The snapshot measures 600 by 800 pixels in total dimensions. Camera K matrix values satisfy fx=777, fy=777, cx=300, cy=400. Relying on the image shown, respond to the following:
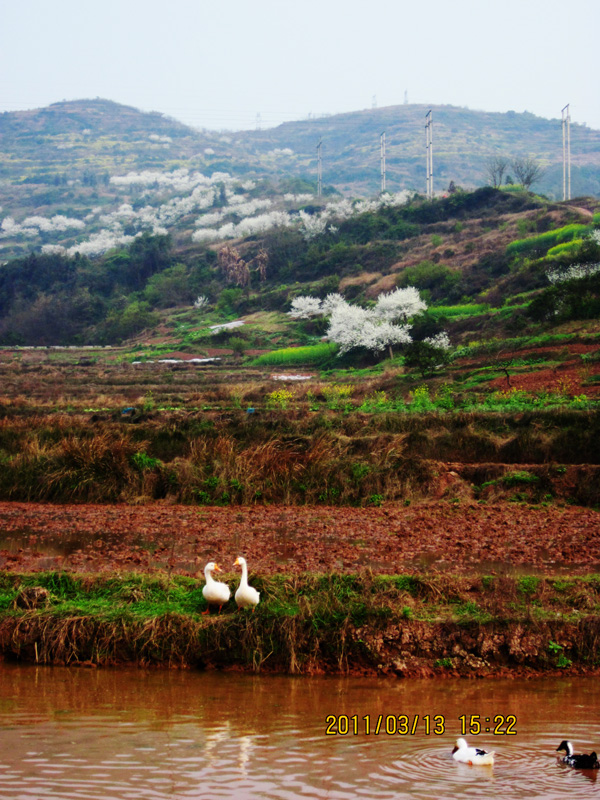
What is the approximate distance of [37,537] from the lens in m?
16.2

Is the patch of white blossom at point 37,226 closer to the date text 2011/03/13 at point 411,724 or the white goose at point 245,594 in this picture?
the white goose at point 245,594

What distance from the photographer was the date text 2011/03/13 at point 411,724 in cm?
758

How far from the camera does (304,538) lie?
1588cm

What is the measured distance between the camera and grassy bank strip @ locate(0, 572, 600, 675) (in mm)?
9414

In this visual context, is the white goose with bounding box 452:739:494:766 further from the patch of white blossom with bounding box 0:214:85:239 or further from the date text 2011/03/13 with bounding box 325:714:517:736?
the patch of white blossom with bounding box 0:214:85:239

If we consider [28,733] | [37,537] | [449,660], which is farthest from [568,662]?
[37,537]

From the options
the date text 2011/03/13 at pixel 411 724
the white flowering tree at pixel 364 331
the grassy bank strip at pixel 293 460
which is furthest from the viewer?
the white flowering tree at pixel 364 331

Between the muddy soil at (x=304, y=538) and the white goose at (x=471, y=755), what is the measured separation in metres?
4.99

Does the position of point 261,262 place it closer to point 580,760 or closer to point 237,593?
point 237,593

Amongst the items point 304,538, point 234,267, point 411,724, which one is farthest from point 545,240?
point 411,724

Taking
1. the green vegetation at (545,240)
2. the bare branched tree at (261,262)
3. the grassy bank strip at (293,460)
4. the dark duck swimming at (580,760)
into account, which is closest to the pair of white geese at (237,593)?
the dark duck swimming at (580,760)

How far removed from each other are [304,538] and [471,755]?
944 centimetres

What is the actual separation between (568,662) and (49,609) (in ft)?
21.3

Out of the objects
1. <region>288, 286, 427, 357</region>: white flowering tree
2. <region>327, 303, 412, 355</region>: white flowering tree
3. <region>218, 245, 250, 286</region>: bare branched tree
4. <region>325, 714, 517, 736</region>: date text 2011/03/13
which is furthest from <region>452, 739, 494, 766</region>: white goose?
<region>218, 245, 250, 286</region>: bare branched tree
